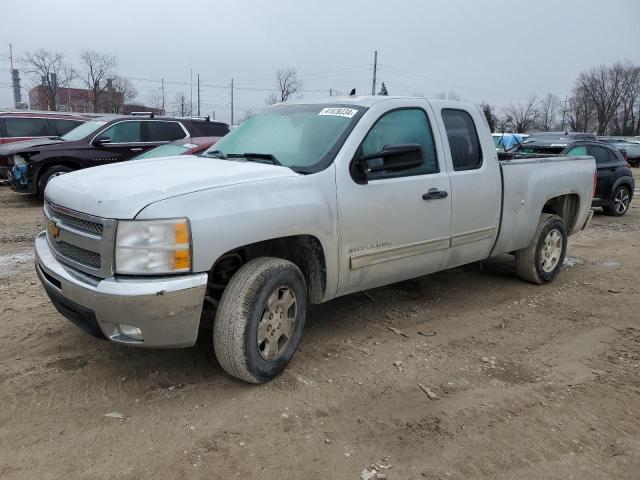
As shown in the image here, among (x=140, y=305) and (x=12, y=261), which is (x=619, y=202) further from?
(x=140, y=305)

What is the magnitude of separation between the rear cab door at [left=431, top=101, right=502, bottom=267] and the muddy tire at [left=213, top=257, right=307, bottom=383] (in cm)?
170

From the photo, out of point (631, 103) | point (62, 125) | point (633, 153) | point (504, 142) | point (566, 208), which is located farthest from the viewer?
point (631, 103)

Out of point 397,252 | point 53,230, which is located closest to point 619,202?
point 397,252

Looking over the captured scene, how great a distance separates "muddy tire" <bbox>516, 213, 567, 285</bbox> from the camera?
5.73 m

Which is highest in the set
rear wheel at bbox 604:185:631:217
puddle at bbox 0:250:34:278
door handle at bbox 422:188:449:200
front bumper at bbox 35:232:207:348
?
door handle at bbox 422:188:449:200

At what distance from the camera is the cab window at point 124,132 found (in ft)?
36.4

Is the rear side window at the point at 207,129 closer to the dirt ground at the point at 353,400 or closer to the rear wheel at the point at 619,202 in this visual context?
the dirt ground at the point at 353,400

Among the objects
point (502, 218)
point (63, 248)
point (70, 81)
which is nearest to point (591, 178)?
point (502, 218)

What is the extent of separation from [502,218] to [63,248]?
147 inches

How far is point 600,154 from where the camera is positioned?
12000 millimetres

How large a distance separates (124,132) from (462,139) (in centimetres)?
853

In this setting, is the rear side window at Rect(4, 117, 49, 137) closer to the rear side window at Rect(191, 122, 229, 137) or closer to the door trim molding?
the rear side window at Rect(191, 122, 229, 137)

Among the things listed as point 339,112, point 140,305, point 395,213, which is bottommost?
point 140,305

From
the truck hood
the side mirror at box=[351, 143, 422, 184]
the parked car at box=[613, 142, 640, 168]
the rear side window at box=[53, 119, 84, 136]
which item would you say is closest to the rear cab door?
the side mirror at box=[351, 143, 422, 184]
